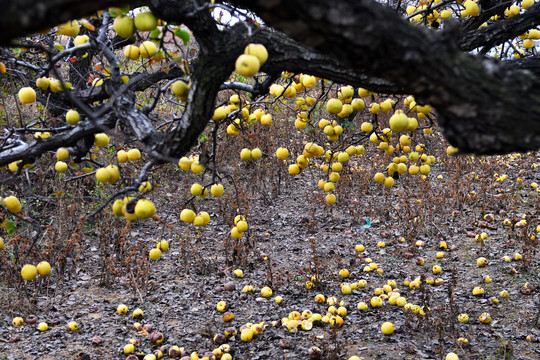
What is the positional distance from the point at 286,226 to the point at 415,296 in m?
2.46

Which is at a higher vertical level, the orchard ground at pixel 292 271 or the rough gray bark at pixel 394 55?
the rough gray bark at pixel 394 55

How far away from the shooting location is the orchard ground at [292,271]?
371 centimetres

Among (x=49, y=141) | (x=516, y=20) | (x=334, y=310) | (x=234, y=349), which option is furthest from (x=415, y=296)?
(x=49, y=141)

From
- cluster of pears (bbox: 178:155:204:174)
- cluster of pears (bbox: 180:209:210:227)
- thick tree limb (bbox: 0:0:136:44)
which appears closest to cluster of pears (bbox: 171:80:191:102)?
cluster of pears (bbox: 178:155:204:174)

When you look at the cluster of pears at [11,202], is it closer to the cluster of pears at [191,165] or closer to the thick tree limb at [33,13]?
the cluster of pears at [191,165]

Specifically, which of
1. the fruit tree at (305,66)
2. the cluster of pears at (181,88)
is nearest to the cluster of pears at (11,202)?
the fruit tree at (305,66)

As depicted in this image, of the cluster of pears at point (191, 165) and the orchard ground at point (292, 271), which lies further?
the orchard ground at point (292, 271)

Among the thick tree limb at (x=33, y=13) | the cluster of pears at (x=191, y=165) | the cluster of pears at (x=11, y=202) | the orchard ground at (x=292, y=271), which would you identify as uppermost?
the thick tree limb at (x=33, y=13)

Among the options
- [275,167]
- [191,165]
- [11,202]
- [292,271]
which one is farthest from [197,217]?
[275,167]

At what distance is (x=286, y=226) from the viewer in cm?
643

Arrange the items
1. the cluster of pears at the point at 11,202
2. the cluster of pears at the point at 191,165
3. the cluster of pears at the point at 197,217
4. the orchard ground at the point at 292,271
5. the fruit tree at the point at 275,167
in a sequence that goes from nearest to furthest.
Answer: the fruit tree at the point at 275,167, the cluster of pears at the point at 191,165, the cluster of pears at the point at 11,202, the cluster of pears at the point at 197,217, the orchard ground at the point at 292,271

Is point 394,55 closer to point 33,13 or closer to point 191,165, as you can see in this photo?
point 33,13

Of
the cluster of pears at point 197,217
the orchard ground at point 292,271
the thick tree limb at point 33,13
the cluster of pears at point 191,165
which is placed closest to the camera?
the thick tree limb at point 33,13

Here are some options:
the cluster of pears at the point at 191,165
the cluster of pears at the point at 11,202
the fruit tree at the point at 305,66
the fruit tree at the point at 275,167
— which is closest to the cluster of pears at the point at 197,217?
the fruit tree at the point at 275,167
